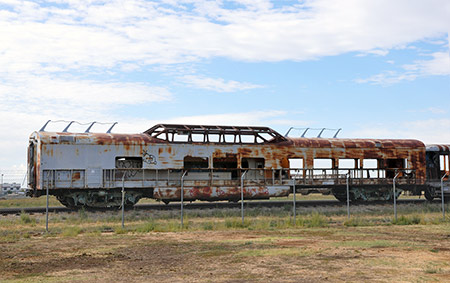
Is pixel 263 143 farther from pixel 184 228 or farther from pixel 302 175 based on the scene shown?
pixel 184 228

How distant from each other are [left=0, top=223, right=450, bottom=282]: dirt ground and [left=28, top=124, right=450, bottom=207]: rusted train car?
29.4 feet

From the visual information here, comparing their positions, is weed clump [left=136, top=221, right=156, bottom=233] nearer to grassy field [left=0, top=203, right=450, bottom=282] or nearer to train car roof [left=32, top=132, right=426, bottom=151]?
grassy field [left=0, top=203, right=450, bottom=282]

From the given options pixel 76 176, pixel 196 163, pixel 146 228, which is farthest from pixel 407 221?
pixel 76 176

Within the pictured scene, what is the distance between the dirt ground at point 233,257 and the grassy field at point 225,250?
0.07 ft

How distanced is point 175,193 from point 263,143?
6.04 metres

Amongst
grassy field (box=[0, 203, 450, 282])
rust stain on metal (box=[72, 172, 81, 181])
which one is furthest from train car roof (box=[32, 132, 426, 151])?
grassy field (box=[0, 203, 450, 282])

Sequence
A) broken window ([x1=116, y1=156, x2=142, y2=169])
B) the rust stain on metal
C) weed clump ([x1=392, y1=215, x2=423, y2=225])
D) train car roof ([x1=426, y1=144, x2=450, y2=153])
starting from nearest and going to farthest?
1. weed clump ([x1=392, y1=215, x2=423, y2=225])
2. the rust stain on metal
3. broken window ([x1=116, y1=156, x2=142, y2=169])
4. train car roof ([x1=426, y1=144, x2=450, y2=153])

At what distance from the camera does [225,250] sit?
1459 centimetres

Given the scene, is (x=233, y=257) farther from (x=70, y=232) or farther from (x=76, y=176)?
(x=76, y=176)

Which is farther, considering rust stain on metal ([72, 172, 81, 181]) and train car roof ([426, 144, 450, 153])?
train car roof ([426, 144, 450, 153])

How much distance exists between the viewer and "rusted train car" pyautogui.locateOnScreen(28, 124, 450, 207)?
27422 millimetres

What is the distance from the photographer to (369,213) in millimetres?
26672

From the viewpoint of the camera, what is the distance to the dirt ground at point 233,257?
11.0 meters

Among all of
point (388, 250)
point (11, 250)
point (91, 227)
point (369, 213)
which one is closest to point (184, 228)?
point (91, 227)
